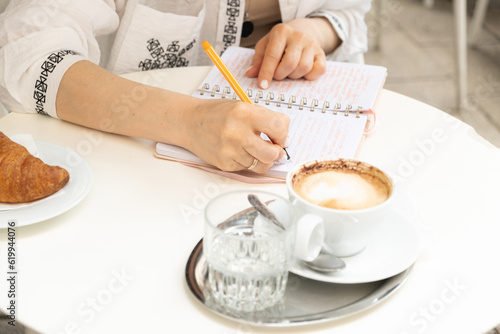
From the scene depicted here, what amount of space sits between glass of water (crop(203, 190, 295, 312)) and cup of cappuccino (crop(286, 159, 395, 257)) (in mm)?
27

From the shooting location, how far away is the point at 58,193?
737 mm

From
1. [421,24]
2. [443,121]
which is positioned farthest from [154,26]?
[421,24]

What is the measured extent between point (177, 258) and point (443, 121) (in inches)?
20.7

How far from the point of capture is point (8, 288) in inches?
23.9

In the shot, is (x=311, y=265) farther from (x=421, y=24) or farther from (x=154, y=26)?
(x=421, y=24)

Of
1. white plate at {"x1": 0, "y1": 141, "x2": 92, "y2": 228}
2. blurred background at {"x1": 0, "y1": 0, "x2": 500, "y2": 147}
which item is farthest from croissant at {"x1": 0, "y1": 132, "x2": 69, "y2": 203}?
blurred background at {"x1": 0, "y1": 0, "x2": 500, "y2": 147}

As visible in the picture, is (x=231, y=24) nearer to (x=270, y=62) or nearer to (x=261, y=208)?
(x=270, y=62)

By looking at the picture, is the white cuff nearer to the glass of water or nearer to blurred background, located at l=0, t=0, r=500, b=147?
the glass of water

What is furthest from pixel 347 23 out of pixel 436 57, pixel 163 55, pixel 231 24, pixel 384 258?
pixel 436 57

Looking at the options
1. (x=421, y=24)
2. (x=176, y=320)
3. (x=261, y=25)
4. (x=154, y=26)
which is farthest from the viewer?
(x=421, y=24)

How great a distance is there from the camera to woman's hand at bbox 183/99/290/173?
782mm

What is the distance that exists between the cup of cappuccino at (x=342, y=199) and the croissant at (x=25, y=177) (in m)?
0.30

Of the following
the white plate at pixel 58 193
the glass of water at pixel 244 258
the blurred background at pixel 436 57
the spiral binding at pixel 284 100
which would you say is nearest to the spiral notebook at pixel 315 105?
the spiral binding at pixel 284 100

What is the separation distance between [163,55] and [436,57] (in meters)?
1.87
